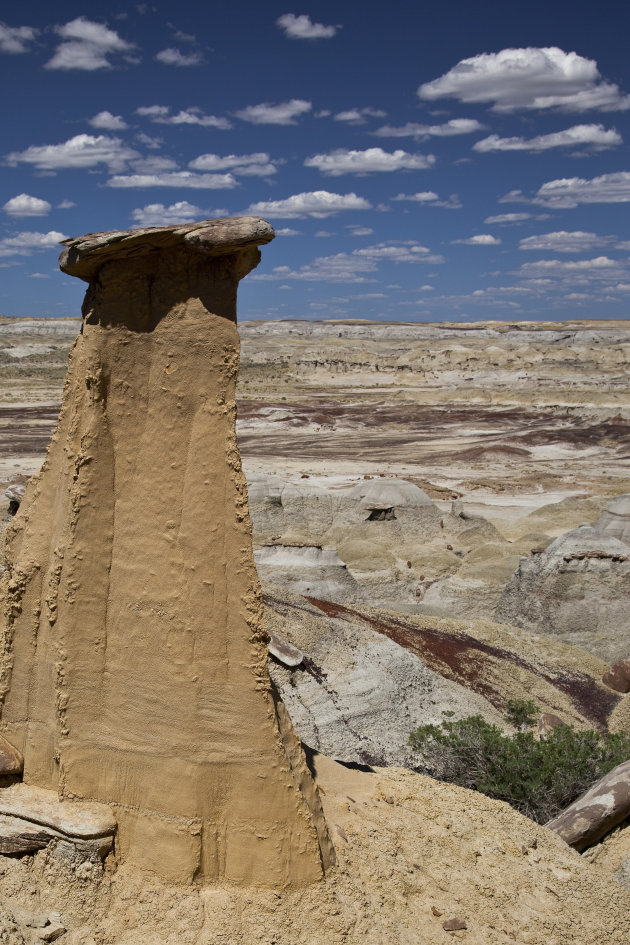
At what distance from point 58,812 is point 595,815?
4.96 meters

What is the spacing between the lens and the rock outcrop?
17.7 metres


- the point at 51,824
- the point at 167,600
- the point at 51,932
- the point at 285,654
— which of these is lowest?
the point at 285,654

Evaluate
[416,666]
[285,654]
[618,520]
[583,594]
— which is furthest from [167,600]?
→ [618,520]

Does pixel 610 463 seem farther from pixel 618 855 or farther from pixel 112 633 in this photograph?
pixel 112 633

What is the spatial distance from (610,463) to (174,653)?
152ft

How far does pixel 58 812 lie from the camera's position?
476 centimetres

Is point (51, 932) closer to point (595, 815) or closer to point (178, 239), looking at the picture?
point (178, 239)

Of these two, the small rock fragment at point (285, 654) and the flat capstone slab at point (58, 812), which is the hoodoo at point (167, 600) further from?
the small rock fragment at point (285, 654)

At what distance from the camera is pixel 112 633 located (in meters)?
4.94

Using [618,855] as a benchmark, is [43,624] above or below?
above

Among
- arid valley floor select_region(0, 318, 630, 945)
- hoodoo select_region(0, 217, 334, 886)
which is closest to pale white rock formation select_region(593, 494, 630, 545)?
arid valley floor select_region(0, 318, 630, 945)

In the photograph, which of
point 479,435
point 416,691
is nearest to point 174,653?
point 416,691

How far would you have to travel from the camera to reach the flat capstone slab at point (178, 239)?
455cm

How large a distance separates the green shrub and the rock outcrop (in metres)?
8.08
